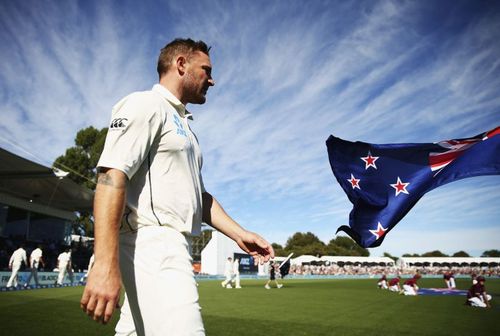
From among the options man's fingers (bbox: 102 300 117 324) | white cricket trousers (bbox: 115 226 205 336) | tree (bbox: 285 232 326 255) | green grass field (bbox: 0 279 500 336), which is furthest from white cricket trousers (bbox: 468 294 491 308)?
tree (bbox: 285 232 326 255)

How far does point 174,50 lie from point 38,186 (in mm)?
29050

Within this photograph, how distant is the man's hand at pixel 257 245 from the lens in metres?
2.36

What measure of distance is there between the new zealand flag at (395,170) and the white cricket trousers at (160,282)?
4.42 meters

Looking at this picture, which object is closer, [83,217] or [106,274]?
[106,274]

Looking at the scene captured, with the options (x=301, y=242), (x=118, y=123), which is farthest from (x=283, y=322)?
(x=301, y=242)

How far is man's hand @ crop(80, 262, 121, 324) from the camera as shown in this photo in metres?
1.37

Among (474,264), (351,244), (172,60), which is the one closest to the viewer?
(172,60)

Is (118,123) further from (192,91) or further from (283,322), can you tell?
(283,322)

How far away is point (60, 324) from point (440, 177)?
7844 mm

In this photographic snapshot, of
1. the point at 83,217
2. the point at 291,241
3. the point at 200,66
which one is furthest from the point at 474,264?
the point at 200,66

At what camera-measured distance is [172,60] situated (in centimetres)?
226

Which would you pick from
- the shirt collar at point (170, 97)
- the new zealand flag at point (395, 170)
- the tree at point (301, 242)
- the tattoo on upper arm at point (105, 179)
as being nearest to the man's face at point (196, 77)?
the shirt collar at point (170, 97)

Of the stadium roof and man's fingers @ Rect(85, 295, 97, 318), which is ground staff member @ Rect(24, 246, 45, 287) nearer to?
the stadium roof

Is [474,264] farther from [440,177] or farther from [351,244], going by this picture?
[440,177]
